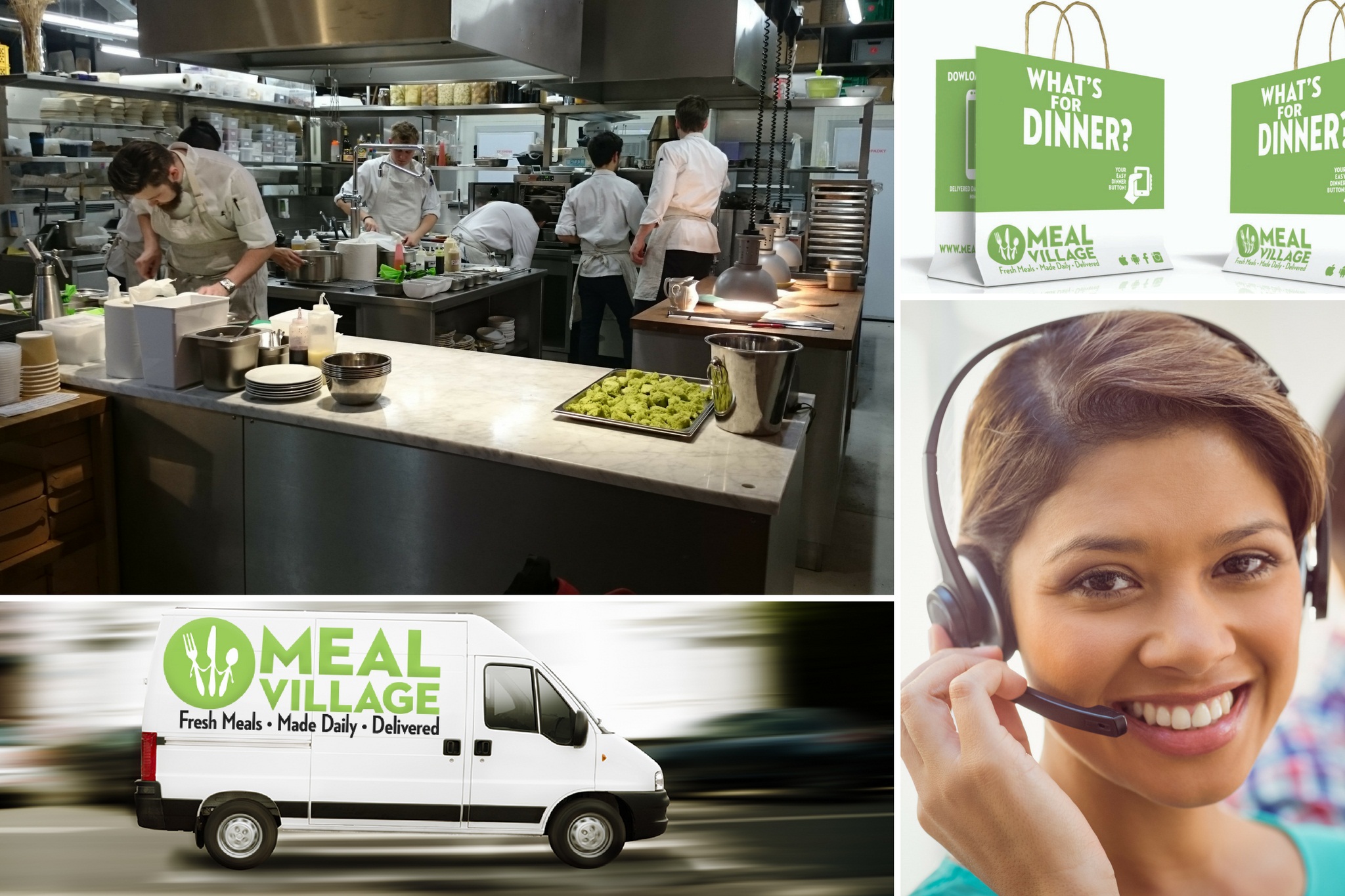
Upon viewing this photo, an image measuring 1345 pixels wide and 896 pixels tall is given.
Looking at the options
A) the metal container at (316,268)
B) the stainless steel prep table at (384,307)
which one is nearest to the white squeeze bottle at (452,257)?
the stainless steel prep table at (384,307)

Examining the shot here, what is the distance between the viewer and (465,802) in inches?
54.1

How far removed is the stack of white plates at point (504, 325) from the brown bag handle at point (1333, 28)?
13.9 ft

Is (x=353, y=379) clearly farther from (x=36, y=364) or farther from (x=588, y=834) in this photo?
(x=588, y=834)

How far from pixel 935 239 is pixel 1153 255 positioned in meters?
0.26

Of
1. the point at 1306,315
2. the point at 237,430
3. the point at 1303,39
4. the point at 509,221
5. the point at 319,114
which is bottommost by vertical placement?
the point at 237,430

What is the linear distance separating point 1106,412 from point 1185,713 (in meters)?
0.42

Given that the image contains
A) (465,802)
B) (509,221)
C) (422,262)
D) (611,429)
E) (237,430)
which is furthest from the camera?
(509,221)

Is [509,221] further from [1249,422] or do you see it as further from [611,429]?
[1249,422]

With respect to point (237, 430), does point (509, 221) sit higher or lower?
higher

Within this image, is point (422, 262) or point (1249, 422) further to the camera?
point (422, 262)

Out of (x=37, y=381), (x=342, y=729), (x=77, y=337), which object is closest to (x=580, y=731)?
(x=342, y=729)

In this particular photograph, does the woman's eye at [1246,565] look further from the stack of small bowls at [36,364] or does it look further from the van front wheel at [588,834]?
the stack of small bowls at [36,364]

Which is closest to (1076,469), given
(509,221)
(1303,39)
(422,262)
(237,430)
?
(1303,39)

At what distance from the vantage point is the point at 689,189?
17.4 feet
